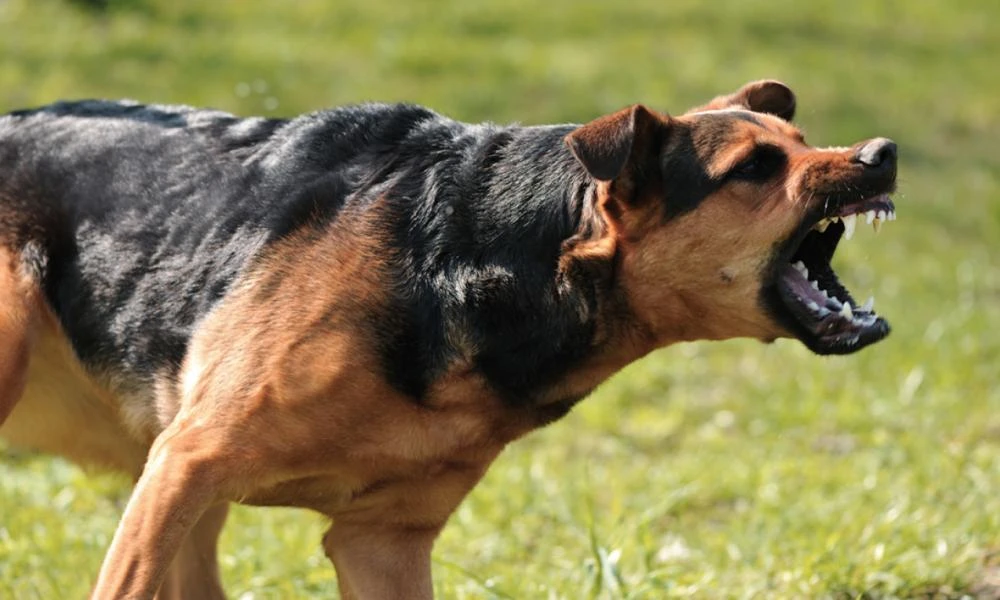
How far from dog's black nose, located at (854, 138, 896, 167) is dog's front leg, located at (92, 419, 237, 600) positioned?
6.94ft

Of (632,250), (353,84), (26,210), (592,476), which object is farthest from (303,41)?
(632,250)

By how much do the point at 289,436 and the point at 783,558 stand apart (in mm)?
2387

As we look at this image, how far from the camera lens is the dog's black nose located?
14.6ft

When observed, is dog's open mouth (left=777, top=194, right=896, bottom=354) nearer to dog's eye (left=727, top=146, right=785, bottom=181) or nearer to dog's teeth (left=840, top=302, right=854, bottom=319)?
dog's teeth (left=840, top=302, right=854, bottom=319)

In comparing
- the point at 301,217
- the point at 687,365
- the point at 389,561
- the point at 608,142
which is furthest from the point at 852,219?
the point at 687,365

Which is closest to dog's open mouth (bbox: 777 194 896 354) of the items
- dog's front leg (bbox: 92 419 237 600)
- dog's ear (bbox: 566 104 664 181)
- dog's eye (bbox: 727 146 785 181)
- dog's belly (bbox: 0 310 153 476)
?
dog's eye (bbox: 727 146 785 181)

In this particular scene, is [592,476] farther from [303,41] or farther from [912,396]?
[303,41]

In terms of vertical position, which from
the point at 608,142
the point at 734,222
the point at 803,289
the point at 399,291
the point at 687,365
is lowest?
the point at 687,365

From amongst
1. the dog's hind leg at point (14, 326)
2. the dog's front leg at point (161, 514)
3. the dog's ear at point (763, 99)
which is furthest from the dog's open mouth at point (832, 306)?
the dog's hind leg at point (14, 326)

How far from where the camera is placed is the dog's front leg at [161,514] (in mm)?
4277

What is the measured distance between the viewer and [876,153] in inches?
175

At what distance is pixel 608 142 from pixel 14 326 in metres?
2.11

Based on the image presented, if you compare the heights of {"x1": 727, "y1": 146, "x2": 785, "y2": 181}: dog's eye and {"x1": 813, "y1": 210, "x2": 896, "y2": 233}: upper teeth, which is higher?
{"x1": 727, "y1": 146, "x2": 785, "y2": 181}: dog's eye

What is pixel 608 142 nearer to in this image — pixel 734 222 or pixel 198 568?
pixel 734 222
